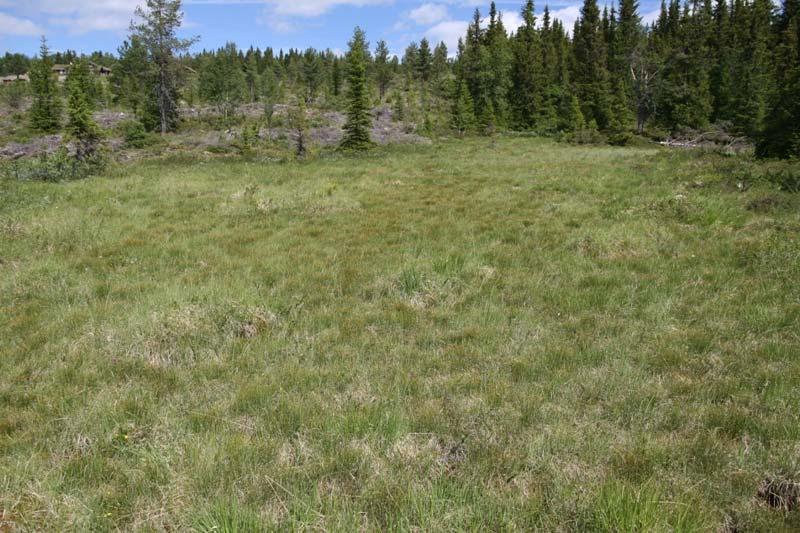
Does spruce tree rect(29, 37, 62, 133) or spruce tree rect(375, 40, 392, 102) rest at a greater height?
spruce tree rect(375, 40, 392, 102)

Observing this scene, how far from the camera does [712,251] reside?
28.9ft

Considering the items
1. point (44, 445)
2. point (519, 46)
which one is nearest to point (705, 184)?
point (44, 445)

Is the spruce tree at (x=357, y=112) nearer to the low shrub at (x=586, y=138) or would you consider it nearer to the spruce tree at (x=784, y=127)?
the low shrub at (x=586, y=138)

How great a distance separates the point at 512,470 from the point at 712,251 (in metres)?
7.60

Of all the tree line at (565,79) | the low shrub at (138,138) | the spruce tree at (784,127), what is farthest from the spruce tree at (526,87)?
the low shrub at (138,138)

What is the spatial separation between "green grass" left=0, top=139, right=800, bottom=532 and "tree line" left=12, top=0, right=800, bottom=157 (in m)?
24.6

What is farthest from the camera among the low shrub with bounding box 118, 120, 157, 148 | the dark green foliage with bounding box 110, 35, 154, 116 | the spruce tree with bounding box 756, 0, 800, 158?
the dark green foliage with bounding box 110, 35, 154, 116

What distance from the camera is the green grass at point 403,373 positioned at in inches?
119

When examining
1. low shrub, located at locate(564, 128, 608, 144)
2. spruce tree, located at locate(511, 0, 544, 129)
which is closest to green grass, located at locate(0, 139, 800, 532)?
low shrub, located at locate(564, 128, 608, 144)

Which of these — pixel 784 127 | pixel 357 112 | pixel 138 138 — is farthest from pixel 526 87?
pixel 138 138

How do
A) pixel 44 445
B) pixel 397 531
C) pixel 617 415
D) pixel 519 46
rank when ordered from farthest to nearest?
pixel 519 46 → pixel 617 415 → pixel 44 445 → pixel 397 531

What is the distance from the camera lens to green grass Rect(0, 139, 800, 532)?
302 centimetres

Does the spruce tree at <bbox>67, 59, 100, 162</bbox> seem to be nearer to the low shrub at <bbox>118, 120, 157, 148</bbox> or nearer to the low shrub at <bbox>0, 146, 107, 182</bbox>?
the low shrub at <bbox>0, 146, 107, 182</bbox>

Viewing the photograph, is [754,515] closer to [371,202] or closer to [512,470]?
[512,470]
